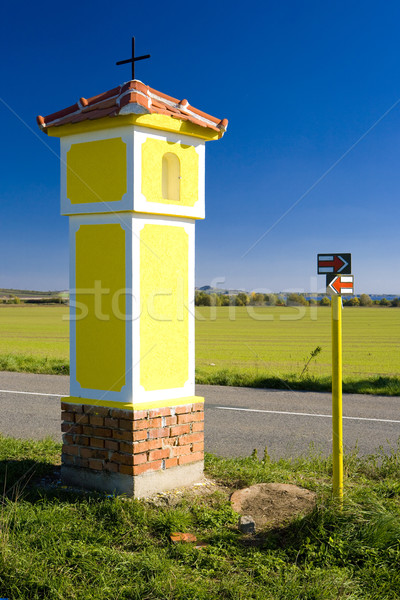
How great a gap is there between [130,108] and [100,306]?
71.3 inches

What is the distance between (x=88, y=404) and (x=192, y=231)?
196 centimetres

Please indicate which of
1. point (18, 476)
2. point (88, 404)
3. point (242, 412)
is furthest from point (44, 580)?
point (242, 412)

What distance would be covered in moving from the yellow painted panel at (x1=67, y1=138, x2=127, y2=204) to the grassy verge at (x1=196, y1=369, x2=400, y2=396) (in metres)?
8.94

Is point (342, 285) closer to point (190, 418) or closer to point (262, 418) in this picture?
point (190, 418)

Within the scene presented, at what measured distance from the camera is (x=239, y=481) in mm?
5559

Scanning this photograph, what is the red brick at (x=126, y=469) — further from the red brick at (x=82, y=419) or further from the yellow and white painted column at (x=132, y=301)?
the red brick at (x=82, y=419)

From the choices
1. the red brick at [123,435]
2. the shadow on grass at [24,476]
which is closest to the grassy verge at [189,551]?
the shadow on grass at [24,476]

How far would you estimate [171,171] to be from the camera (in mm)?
5547

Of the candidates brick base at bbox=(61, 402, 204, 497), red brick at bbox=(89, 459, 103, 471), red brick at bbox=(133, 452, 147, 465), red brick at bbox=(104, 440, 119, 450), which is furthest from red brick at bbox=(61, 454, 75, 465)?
red brick at bbox=(133, 452, 147, 465)

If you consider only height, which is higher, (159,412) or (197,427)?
(159,412)

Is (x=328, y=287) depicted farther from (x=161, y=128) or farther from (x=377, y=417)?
(x=377, y=417)

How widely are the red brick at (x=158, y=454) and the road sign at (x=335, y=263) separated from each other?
7.15ft

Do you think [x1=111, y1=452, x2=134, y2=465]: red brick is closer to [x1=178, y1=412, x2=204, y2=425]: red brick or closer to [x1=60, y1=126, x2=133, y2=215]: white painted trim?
[x1=178, y1=412, x2=204, y2=425]: red brick

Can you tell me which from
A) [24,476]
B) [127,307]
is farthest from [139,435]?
[24,476]
